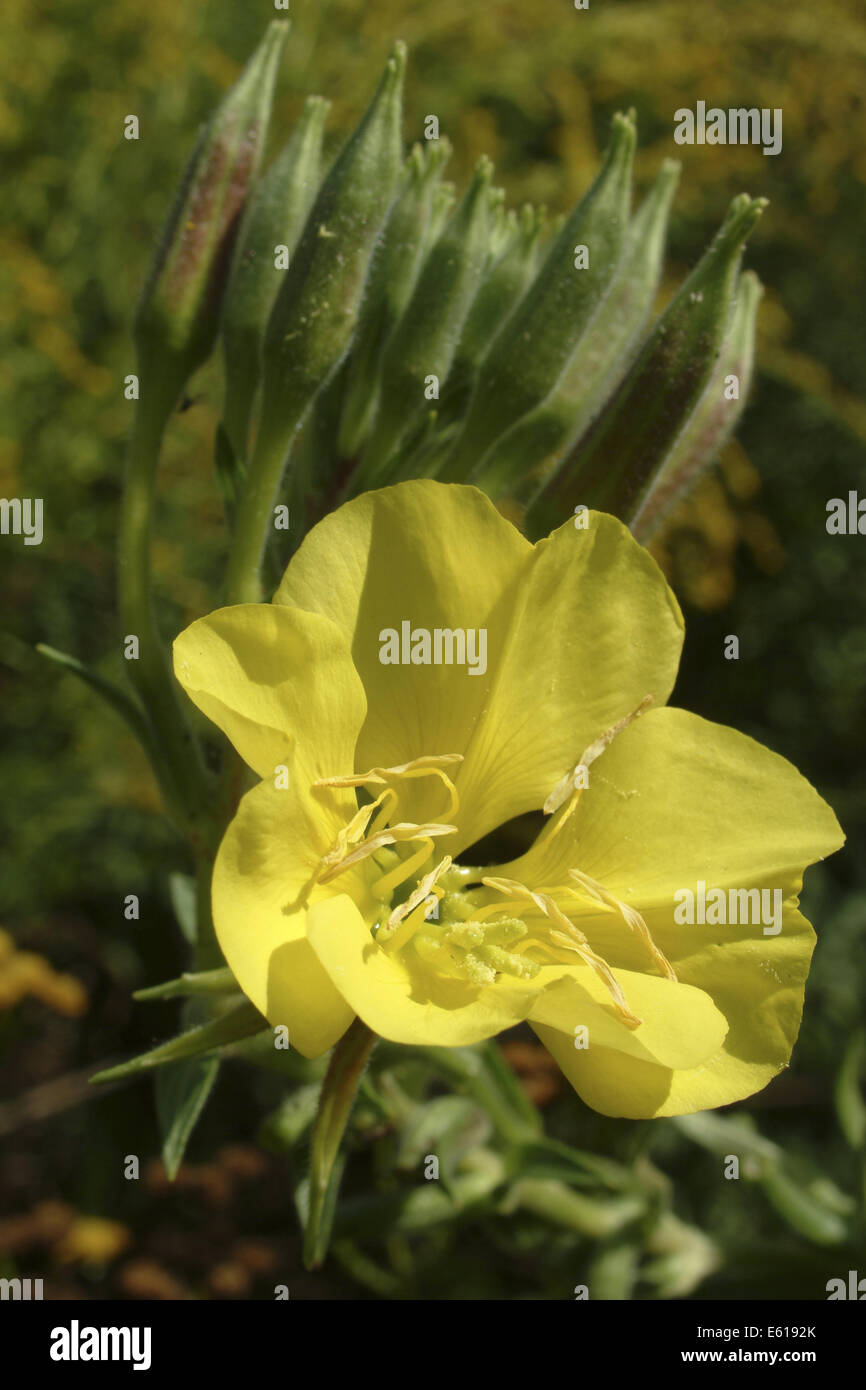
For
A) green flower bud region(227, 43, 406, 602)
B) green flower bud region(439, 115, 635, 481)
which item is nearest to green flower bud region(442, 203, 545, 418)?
green flower bud region(439, 115, 635, 481)

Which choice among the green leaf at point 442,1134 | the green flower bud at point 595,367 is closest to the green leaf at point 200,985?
the green leaf at point 442,1134

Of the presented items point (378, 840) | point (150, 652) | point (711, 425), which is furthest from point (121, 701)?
point (711, 425)

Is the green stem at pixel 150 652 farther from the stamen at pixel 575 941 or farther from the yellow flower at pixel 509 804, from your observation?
the stamen at pixel 575 941

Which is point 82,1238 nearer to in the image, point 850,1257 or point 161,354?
point 850,1257

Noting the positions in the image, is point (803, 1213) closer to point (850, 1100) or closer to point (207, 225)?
point (850, 1100)
